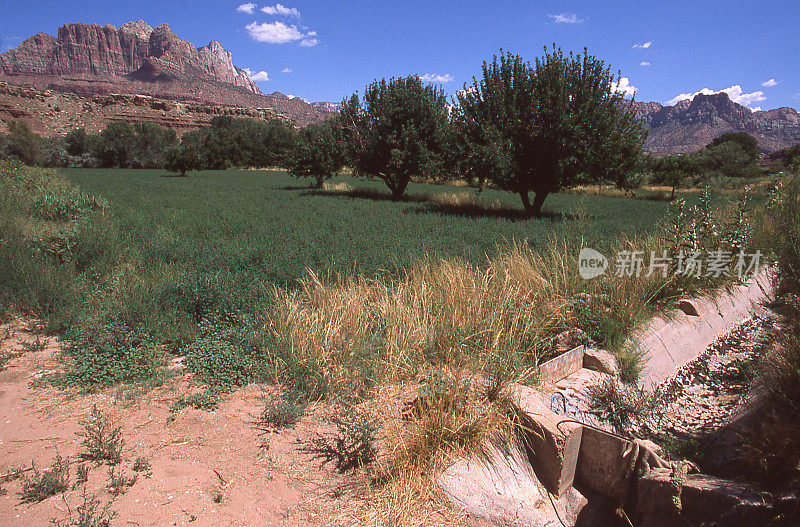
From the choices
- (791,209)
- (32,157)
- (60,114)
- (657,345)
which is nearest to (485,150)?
(791,209)

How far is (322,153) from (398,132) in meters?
5.46

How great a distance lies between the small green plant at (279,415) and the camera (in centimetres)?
359

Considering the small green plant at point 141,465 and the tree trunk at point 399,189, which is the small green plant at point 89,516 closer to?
the small green plant at point 141,465

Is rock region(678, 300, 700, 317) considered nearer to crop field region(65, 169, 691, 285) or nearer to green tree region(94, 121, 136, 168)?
crop field region(65, 169, 691, 285)

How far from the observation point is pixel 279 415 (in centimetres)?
359

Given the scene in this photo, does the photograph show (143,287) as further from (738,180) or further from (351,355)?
(738,180)

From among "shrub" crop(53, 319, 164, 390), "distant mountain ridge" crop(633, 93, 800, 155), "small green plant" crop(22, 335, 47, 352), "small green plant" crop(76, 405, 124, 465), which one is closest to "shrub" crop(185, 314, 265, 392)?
"shrub" crop(53, 319, 164, 390)

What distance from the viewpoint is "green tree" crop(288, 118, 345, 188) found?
23.7 metres

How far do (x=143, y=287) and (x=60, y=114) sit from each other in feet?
254

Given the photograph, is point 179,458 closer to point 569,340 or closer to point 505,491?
point 505,491

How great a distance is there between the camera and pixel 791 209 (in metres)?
6.18

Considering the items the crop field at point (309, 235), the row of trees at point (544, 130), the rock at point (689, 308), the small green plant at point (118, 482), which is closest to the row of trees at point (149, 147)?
the crop field at point (309, 235)

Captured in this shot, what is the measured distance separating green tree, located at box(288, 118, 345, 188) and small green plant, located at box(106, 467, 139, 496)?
2148cm

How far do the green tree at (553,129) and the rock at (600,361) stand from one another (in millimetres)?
10172
